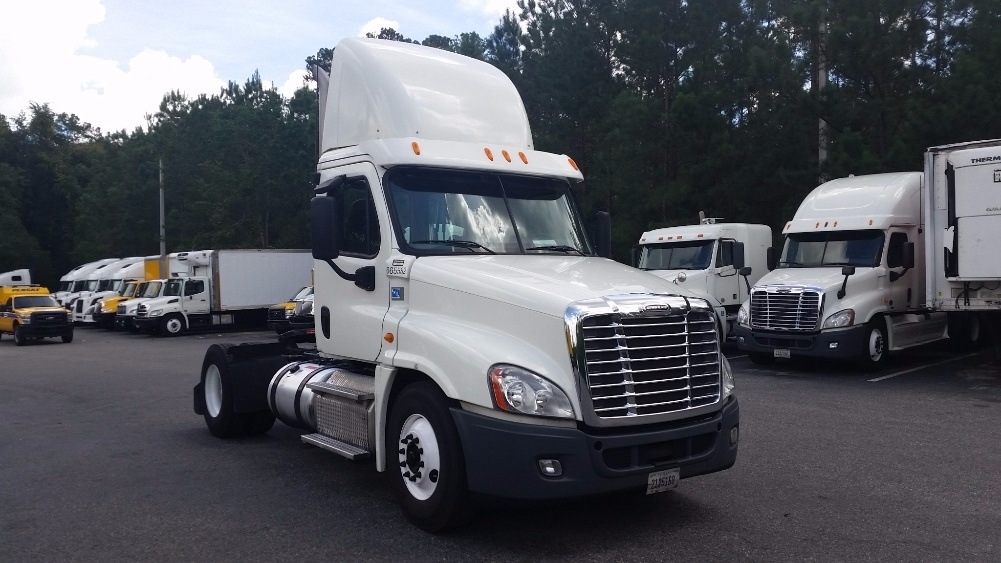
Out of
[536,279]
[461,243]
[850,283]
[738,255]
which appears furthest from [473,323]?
[738,255]

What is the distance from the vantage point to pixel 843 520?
6012mm

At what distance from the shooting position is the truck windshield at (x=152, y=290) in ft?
104

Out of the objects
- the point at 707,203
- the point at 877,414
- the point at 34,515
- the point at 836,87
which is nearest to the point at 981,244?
the point at 877,414

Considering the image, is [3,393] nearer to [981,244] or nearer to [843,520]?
[843,520]

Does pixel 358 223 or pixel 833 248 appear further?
pixel 833 248

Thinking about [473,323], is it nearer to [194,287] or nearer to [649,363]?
[649,363]

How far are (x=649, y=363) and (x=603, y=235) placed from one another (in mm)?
2143

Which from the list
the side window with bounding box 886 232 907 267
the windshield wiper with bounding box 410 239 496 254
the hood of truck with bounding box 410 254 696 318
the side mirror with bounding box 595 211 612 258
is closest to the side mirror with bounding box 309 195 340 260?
the windshield wiper with bounding box 410 239 496 254

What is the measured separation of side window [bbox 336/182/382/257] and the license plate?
→ 9.01ft

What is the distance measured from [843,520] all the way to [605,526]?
68.7 inches

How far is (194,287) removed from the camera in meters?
31.2

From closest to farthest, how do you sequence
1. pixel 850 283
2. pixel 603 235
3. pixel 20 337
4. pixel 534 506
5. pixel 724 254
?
pixel 534 506 → pixel 603 235 → pixel 850 283 → pixel 724 254 → pixel 20 337

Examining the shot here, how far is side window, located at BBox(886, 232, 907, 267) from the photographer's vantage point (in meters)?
14.5

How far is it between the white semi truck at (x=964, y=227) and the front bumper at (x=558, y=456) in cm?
985
